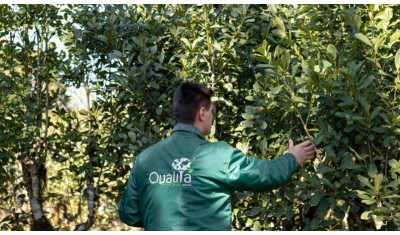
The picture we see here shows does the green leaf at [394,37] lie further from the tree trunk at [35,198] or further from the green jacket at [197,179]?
the tree trunk at [35,198]

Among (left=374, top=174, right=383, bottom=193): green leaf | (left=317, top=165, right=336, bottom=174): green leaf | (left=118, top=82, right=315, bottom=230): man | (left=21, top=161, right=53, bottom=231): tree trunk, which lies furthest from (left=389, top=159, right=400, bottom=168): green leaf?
(left=21, top=161, right=53, bottom=231): tree trunk

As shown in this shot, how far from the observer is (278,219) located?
5.42 meters

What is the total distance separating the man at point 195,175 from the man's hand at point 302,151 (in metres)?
0.12

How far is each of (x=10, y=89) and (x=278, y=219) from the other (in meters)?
2.98

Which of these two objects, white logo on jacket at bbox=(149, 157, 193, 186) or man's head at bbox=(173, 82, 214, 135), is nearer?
white logo on jacket at bbox=(149, 157, 193, 186)

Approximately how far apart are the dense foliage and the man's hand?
0.05m

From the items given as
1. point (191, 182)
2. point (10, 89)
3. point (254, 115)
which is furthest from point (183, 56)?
point (10, 89)

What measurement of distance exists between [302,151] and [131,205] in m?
1.05

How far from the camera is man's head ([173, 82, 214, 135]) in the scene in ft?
13.2

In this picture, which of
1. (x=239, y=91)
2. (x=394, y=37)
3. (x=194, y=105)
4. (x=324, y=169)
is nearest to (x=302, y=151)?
(x=324, y=169)

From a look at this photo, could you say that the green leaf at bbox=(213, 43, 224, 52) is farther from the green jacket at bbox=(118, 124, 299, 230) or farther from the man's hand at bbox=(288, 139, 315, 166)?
the green jacket at bbox=(118, 124, 299, 230)

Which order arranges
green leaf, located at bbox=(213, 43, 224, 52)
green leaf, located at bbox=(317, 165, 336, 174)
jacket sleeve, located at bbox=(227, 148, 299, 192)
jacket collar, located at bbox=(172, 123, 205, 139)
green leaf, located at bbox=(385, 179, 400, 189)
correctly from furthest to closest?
green leaf, located at bbox=(213, 43, 224, 52) → green leaf, located at bbox=(317, 165, 336, 174) → green leaf, located at bbox=(385, 179, 400, 189) → jacket collar, located at bbox=(172, 123, 205, 139) → jacket sleeve, located at bbox=(227, 148, 299, 192)

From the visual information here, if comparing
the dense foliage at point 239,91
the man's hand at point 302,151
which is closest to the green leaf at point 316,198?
the dense foliage at point 239,91

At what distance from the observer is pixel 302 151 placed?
424 cm
